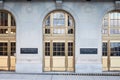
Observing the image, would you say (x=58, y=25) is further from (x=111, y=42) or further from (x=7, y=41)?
(x=111, y=42)

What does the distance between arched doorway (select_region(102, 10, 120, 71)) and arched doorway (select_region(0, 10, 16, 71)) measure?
7.00 meters

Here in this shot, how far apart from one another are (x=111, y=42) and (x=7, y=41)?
807 centimetres

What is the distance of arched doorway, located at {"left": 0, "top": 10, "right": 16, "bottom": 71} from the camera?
741 inches

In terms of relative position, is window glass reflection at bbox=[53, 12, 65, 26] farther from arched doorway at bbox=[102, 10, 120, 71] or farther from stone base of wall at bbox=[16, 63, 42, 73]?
stone base of wall at bbox=[16, 63, 42, 73]

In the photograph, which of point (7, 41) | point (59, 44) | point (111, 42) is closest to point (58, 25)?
point (59, 44)

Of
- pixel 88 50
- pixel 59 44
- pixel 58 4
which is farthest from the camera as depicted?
pixel 59 44

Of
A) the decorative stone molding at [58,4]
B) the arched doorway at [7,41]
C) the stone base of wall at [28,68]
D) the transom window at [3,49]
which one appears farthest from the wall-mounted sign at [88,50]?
→ the transom window at [3,49]

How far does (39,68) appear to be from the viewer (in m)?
18.2

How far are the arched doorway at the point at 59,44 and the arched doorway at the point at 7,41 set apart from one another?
2.48 metres

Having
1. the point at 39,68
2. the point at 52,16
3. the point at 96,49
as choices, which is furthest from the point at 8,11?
the point at 96,49

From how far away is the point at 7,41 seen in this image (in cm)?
1884

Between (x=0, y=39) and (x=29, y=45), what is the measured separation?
7.79ft

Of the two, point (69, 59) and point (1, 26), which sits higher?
point (1, 26)

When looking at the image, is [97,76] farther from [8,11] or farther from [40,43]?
[8,11]
